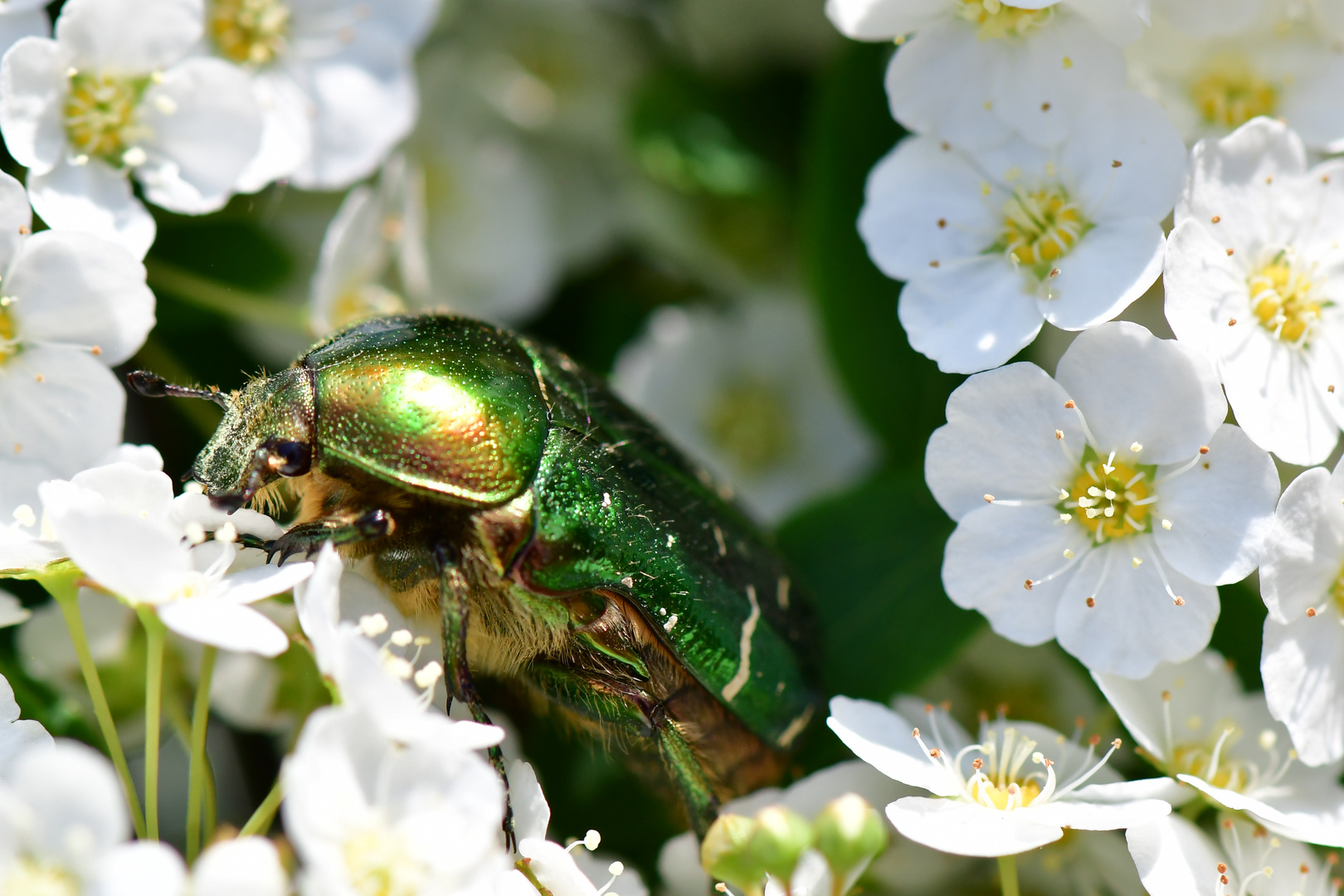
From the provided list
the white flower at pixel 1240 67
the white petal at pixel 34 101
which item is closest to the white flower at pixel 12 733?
A: the white petal at pixel 34 101

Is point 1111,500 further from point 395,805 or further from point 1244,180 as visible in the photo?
point 395,805

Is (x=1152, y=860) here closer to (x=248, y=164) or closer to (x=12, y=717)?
(x=12, y=717)

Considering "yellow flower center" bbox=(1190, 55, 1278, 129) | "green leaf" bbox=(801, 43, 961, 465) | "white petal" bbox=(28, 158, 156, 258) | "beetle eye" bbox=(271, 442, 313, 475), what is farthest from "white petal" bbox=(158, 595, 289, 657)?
"yellow flower center" bbox=(1190, 55, 1278, 129)

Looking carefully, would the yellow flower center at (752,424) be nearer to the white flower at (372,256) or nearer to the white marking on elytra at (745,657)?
the white flower at (372,256)

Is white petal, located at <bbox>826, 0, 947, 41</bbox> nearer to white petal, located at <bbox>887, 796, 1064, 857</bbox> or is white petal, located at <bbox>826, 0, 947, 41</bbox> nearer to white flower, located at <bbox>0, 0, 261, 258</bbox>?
white flower, located at <bbox>0, 0, 261, 258</bbox>

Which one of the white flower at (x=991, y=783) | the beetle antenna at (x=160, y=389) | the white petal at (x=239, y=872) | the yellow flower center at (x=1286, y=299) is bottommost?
the white flower at (x=991, y=783)

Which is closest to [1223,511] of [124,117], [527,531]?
[527,531]
